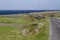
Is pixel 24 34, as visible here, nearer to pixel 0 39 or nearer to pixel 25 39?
pixel 25 39

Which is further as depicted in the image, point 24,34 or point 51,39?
point 24,34

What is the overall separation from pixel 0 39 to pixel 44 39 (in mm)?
7321

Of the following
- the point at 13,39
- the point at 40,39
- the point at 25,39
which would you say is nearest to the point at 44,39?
the point at 40,39

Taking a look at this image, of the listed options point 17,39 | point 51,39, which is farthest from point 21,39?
point 51,39

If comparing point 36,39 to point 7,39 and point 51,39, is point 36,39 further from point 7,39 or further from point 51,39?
point 7,39

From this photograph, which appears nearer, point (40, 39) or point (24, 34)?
point (40, 39)

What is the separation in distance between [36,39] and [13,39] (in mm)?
4005

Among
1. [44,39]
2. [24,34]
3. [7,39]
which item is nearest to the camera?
[7,39]

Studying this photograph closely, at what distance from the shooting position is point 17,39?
89.2ft

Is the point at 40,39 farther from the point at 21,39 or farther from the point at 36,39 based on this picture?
the point at 21,39

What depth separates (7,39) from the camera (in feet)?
87.8

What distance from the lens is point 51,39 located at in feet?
91.1

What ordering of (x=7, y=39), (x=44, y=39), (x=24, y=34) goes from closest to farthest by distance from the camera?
1. (x=7, y=39)
2. (x=44, y=39)
3. (x=24, y=34)

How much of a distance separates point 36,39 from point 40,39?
2.80ft
